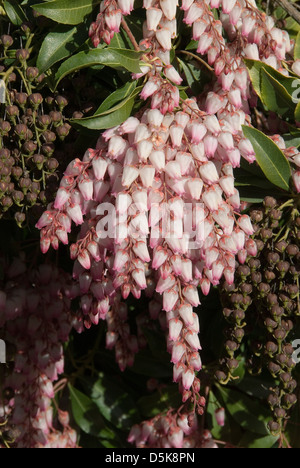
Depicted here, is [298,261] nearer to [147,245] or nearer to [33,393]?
[147,245]

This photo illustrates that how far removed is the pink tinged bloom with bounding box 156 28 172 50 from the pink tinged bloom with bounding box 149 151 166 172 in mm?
199

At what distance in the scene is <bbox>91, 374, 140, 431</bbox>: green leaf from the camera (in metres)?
1.83

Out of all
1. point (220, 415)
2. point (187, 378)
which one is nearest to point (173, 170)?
point (187, 378)

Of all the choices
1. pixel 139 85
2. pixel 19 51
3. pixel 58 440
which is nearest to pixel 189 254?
pixel 139 85

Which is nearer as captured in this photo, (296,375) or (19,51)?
(19,51)

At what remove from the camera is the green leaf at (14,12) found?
4.50 feet

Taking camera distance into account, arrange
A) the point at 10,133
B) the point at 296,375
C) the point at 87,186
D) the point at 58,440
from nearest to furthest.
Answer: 1. the point at 87,186
2. the point at 10,133
3. the point at 296,375
4. the point at 58,440

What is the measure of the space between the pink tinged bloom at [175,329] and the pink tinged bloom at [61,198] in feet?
0.90

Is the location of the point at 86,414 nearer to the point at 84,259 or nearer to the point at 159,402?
the point at 159,402

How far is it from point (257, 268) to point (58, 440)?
75 cm

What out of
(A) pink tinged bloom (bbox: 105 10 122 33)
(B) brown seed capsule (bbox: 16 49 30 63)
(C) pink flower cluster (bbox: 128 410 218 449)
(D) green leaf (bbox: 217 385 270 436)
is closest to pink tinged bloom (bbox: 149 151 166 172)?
(A) pink tinged bloom (bbox: 105 10 122 33)

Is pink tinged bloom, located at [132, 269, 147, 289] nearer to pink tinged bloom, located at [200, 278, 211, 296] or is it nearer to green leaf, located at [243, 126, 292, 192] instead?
pink tinged bloom, located at [200, 278, 211, 296]

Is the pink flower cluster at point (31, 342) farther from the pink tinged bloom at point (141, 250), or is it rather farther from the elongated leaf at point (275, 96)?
the elongated leaf at point (275, 96)

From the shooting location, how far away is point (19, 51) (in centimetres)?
130
